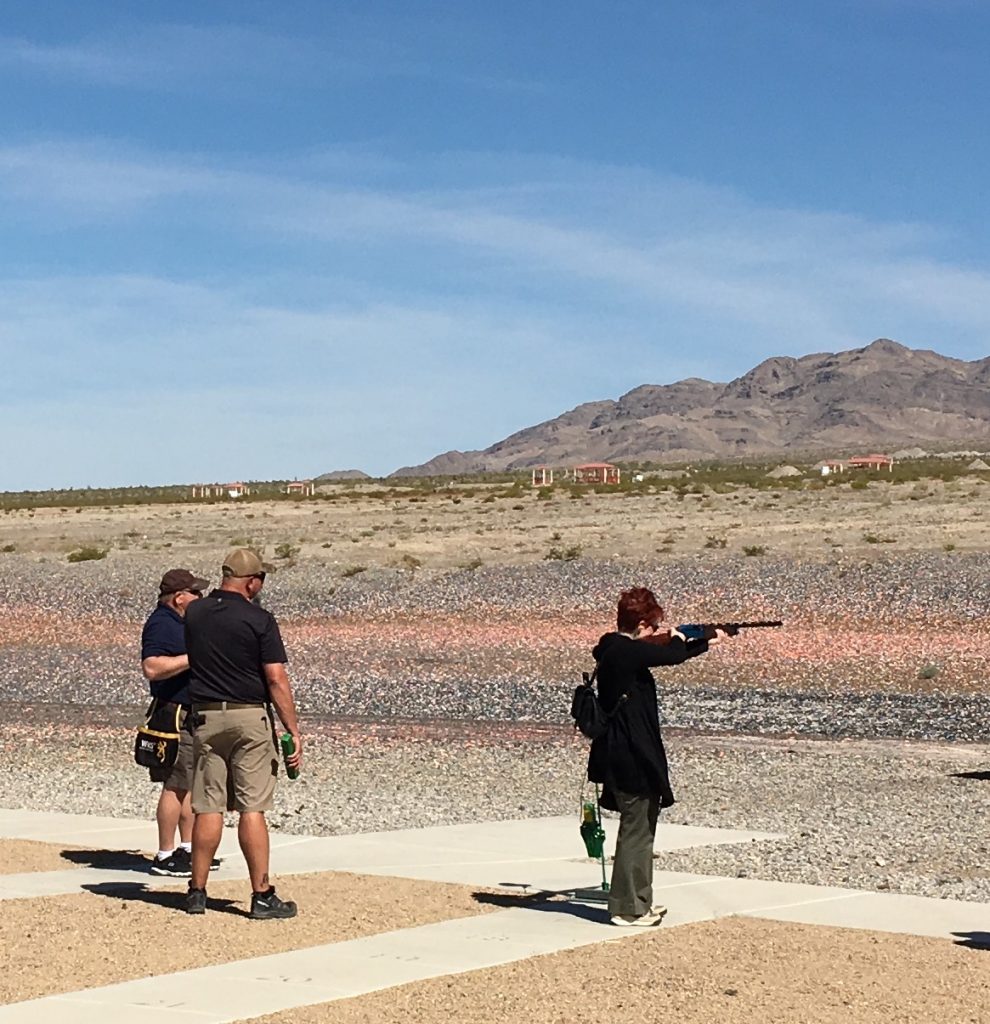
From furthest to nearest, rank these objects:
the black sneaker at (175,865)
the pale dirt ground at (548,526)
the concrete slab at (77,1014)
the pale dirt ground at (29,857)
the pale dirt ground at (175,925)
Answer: the pale dirt ground at (548,526)
the pale dirt ground at (29,857)
the black sneaker at (175,865)
the pale dirt ground at (175,925)
the concrete slab at (77,1014)

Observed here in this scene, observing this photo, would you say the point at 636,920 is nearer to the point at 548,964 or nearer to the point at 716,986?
the point at 548,964

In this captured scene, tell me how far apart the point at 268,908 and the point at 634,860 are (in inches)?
71.7

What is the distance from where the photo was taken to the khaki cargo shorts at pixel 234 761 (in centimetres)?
909

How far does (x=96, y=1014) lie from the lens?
23.4 ft

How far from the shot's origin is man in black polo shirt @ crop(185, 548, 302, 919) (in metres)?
9.05

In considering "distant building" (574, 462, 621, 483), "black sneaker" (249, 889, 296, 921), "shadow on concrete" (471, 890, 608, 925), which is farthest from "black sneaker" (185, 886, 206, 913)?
"distant building" (574, 462, 621, 483)

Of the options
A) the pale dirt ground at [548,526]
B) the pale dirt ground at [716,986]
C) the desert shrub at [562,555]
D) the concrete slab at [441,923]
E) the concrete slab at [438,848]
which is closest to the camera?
the pale dirt ground at [716,986]

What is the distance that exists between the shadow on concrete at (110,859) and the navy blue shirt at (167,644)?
1.21 metres

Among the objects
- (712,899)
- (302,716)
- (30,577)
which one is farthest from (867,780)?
(30,577)

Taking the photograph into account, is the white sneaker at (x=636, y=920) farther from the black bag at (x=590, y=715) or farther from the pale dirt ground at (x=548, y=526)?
the pale dirt ground at (x=548, y=526)

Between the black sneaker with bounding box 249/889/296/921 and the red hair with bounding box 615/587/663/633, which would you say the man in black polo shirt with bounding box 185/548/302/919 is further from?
the red hair with bounding box 615/587/663/633

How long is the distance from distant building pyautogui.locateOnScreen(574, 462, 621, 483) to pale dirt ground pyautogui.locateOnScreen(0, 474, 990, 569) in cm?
2506

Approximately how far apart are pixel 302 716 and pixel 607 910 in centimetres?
1379

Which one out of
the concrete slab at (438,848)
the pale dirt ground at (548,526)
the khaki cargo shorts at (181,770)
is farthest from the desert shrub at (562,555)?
the khaki cargo shorts at (181,770)
